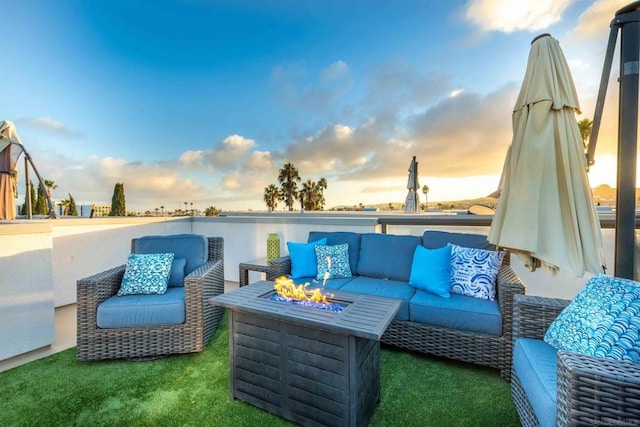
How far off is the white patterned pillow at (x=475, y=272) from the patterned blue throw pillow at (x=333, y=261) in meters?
1.18

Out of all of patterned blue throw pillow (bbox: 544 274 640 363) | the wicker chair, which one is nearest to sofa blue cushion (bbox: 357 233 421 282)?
patterned blue throw pillow (bbox: 544 274 640 363)

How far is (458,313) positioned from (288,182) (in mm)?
20779

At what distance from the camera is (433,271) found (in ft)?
8.87

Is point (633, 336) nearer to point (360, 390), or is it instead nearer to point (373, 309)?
point (373, 309)

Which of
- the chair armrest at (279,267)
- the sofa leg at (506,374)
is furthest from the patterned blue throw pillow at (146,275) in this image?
the sofa leg at (506,374)

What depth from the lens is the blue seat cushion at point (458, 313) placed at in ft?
7.46

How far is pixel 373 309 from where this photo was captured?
6.01ft

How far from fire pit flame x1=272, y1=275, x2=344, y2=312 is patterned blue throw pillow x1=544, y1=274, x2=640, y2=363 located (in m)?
1.27

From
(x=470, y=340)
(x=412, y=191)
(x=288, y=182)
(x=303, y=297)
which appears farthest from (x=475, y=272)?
(x=288, y=182)

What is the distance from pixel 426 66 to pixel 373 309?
4.91m

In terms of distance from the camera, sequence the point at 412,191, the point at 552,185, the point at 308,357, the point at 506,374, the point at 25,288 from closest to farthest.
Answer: the point at 552,185
the point at 308,357
the point at 506,374
the point at 25,288
the point at 412,191

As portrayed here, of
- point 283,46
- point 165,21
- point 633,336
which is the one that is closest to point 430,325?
point 633,336

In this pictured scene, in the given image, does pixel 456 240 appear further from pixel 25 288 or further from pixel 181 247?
pixel 25 288

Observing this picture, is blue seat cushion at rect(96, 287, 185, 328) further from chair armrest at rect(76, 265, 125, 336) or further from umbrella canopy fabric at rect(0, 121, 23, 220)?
umbrella canopy fabric at rect(0, 121, 23, 220)
